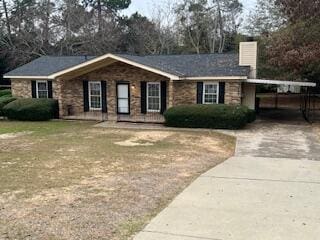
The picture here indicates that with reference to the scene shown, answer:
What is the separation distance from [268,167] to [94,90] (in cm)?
1335

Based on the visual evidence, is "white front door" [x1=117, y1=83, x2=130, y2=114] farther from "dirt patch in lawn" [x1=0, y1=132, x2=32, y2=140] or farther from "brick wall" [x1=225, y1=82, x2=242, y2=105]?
"dirt patch in lawn" [x1=0, y1=132, x2=32, y2=140]

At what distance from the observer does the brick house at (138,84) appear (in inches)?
736

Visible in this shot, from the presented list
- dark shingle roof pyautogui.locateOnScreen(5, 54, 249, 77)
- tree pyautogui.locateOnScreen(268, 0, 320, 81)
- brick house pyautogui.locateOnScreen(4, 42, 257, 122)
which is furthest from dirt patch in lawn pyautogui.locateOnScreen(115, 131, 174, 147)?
tree pyautogui.locateOnScreen(268, 0, 320, 81)

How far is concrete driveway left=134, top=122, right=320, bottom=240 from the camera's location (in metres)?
5.39

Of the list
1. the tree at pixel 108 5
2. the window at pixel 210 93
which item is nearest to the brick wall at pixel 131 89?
the window at pixel 210 93

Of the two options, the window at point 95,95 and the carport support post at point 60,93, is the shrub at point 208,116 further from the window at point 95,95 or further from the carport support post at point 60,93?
the carport support post at point 60,93

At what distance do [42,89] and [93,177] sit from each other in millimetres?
14806

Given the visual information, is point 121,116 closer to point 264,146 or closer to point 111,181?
point 264,146

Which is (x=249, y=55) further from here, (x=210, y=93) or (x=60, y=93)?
(x=60, y=93)

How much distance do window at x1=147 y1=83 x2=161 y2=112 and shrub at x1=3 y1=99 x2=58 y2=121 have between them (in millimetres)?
5051

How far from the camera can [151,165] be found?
9.66 meters

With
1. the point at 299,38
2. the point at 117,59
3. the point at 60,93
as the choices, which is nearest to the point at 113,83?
the point at 117,59

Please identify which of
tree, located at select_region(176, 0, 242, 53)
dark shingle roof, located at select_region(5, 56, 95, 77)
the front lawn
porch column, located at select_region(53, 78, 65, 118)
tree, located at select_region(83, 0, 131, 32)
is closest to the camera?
the front lawn

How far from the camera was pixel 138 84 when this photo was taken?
2020 cm
